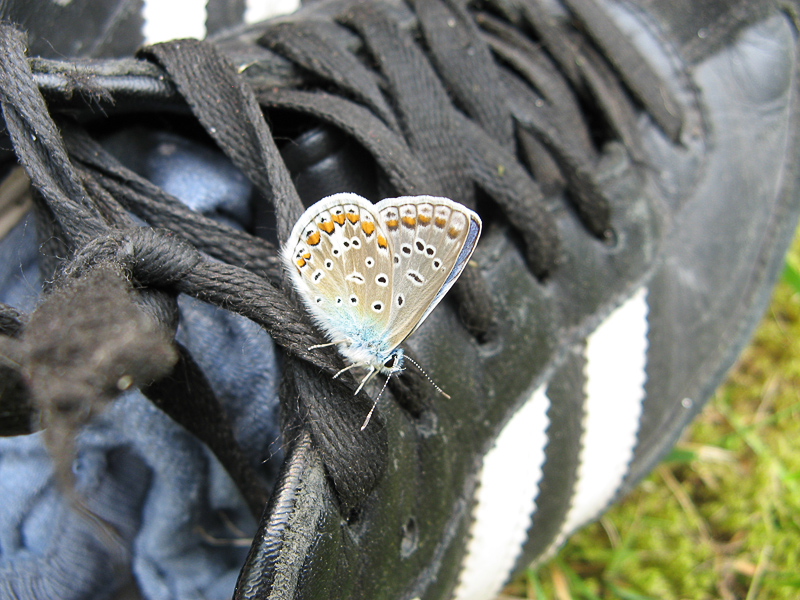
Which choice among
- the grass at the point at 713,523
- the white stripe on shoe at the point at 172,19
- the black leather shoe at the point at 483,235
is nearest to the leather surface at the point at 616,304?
the black leather shoe at the point at 483,235

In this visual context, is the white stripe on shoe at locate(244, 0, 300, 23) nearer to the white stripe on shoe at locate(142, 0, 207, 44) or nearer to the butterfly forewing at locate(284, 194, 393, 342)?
the white stripe on shoe at locate(142, 0, 207, 44)

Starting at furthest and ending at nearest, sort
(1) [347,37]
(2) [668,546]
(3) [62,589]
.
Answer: (2) [668,546]
(1) [347,37]
(3) [62,589]

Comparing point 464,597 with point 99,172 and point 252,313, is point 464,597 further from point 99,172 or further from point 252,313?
point 99,172

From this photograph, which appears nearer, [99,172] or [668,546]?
[99,172]

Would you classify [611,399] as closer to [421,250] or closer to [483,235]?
[483,235]

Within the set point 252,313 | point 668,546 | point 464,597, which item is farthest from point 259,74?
point 668,546
